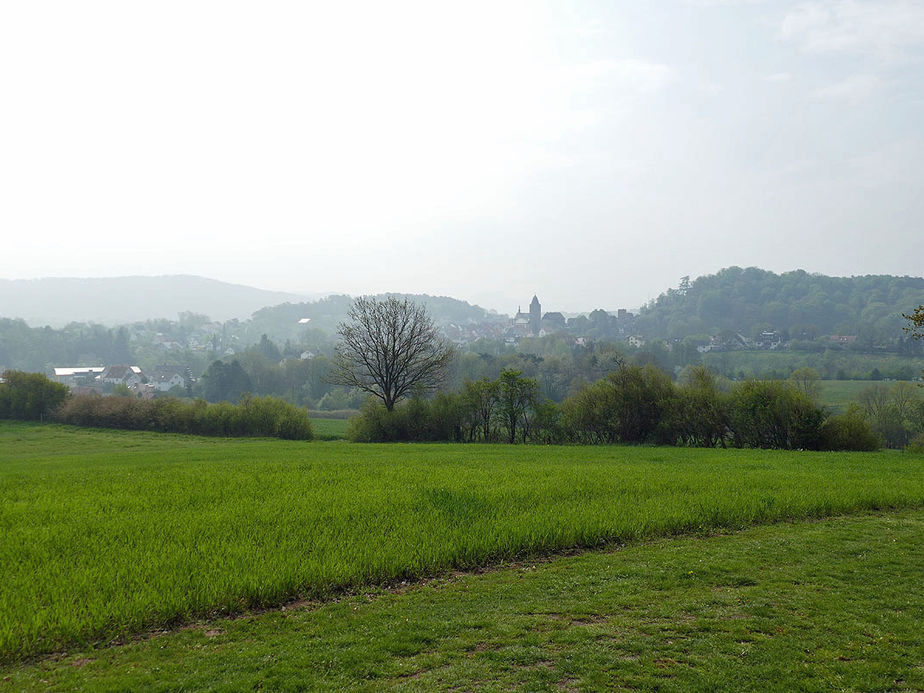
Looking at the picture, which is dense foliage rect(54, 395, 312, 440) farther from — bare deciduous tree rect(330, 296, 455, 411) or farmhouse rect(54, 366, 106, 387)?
farmhouse rect(54, 366, 106, 387)

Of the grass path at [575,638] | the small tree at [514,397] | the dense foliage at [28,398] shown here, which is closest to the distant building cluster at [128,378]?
the dense foliage at [28,398]

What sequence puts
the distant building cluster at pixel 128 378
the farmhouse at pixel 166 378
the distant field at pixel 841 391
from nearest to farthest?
the distant field at pixel 841 391, the distant building cluster at pixel 128 378, the farmhouse at pixel 166 378

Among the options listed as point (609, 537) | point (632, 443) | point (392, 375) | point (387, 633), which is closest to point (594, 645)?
point (387, 633)

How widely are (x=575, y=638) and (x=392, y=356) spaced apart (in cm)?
4048

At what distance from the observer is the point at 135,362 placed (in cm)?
19775

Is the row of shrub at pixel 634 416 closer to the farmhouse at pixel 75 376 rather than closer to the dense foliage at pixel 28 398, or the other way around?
the dense foliage at pixel 28 398

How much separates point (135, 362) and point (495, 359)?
151 meters

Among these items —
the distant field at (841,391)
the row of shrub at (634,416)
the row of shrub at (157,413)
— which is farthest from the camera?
the distant field at (841,391)

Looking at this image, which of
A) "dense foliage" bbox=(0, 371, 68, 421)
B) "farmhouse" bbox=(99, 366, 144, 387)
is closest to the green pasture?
"dense foliage" bbox=(0, 371, 68, 421)

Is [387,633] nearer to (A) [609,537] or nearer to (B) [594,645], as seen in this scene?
(B) [594,645]

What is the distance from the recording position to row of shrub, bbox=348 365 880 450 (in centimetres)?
3300

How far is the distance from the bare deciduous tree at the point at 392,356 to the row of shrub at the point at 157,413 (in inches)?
239

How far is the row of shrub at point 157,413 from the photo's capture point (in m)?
46.5

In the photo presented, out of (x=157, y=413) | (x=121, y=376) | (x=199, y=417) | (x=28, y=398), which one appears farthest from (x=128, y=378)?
(x=199, y=417)
